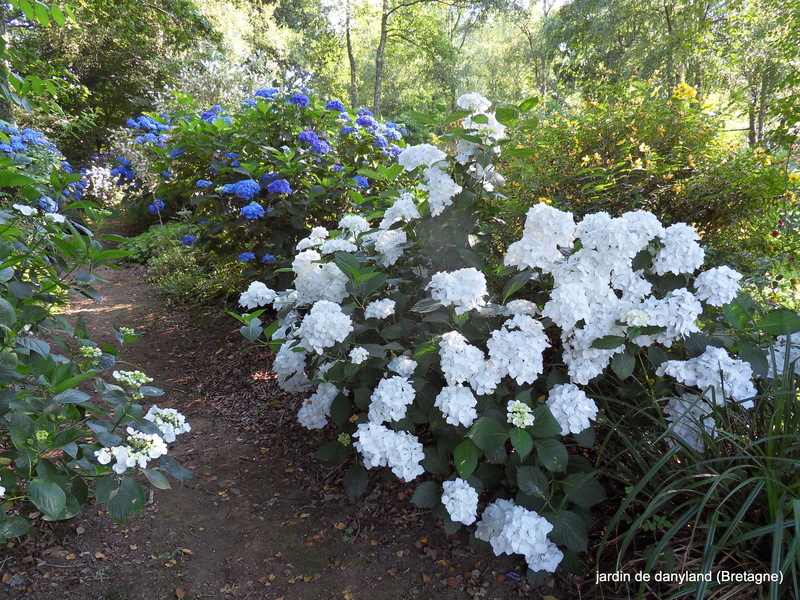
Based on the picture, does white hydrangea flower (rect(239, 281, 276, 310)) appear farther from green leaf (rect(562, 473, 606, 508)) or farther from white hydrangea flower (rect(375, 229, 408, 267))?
green leaf (rect(562, 473, 606, 508))

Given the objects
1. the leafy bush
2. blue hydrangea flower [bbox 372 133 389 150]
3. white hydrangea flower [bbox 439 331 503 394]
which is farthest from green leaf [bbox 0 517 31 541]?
blue hydrangea flower [bbox 372 133 389 150]

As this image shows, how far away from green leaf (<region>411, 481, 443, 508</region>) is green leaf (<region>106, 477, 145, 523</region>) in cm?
83

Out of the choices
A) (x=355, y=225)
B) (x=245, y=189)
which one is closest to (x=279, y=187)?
(x=245, y=189)

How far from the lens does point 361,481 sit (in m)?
1.94

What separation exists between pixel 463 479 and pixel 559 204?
1700mm

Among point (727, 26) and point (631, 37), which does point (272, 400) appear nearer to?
point (727, 26)

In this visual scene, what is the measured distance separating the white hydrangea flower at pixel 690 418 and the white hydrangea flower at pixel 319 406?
120 centimetres

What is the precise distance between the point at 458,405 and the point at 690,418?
2.35 feet

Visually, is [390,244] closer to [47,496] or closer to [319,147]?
[47,496]

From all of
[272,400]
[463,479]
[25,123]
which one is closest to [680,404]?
[463,479]

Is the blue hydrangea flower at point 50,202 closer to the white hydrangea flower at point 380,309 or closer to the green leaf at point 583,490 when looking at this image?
the white hydrangea flower at point 380,309

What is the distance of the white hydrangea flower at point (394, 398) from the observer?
1.63 m

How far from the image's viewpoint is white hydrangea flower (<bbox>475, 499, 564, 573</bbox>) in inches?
59.1

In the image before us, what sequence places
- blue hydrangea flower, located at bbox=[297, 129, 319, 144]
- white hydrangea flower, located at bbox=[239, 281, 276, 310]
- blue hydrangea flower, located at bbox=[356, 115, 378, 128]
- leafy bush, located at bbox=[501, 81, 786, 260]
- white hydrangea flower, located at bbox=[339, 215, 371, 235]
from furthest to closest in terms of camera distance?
blue hydrangea flower, located at bbox=[356, 115, 378, 128] < blue hydrangea flower, located at bbox=[297, 129, 319, 144] < leafy bush, located at bbox=[501, 81, 786, 260] < white hydrangea flower, located at bbox=[339, 215, 371, 235] < white hydrangea flower, located at bbox=[239, 281, 276, 310]
